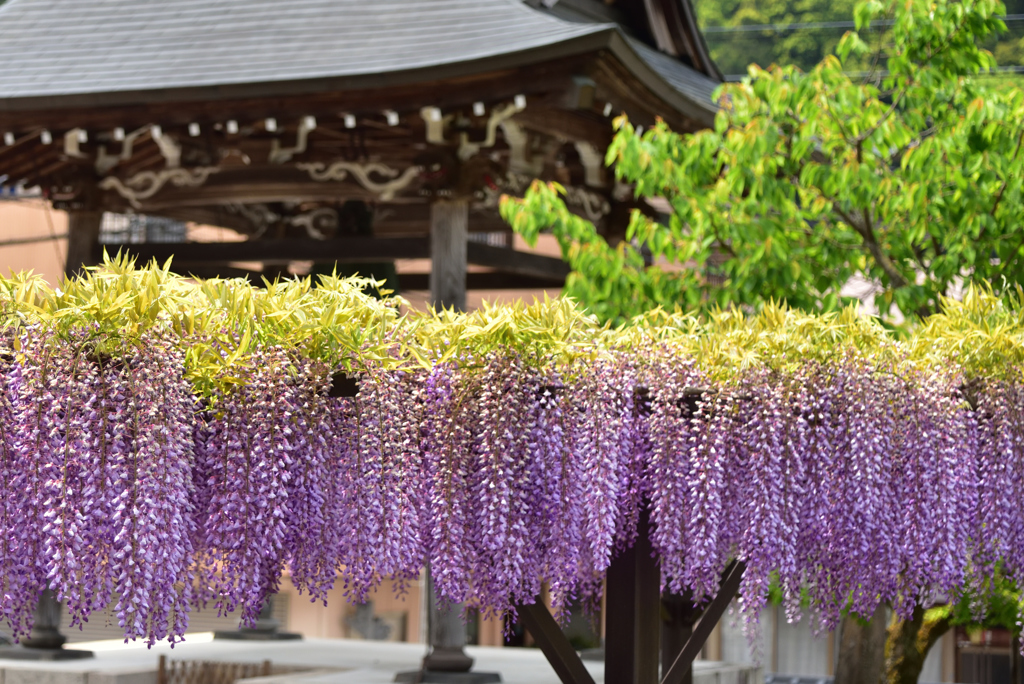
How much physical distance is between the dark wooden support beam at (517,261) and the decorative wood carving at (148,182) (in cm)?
212


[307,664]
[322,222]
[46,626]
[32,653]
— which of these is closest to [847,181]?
[322,222]

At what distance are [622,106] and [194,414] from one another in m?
5.15

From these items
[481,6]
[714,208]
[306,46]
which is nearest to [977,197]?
[714,208]

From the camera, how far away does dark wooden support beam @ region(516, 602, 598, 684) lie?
4.65 metres

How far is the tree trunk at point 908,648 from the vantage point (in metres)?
10.9

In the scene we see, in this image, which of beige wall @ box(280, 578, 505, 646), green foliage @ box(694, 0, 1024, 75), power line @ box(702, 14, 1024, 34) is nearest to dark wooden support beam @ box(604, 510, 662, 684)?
beige wall @ box(280, 578, 505, 646)

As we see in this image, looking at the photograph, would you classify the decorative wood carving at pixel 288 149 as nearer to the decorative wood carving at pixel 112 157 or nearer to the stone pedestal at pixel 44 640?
the decorative wood carving at pixel 112 157

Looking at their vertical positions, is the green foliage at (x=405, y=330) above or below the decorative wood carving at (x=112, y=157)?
below

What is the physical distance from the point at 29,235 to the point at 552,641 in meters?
18.1

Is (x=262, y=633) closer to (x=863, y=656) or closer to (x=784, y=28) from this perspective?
(x=863, y=656)

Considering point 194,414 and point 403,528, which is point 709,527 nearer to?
point 403,528

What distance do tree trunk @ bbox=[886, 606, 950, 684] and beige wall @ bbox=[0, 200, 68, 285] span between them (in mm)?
14449

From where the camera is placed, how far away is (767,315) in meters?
4.95

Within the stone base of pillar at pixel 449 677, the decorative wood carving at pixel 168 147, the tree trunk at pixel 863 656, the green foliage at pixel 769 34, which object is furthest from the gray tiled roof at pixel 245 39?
the green foliage at pixel 769 34
